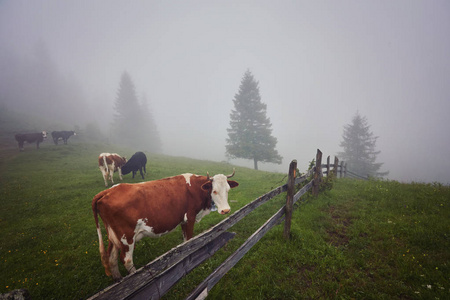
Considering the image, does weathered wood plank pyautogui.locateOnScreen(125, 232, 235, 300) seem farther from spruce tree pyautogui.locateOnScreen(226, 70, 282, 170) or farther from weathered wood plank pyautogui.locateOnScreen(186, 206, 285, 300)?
spruce tree pyautogui.locateOnScreen(226, 70, 282, 170)

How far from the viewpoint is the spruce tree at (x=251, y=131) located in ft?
70.2

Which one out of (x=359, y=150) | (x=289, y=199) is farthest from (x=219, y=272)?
(x=359, y=150)

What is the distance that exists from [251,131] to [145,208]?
19201 millimetres

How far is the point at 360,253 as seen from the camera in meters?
4.44

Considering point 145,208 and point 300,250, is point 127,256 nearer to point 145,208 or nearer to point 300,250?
point 145,208

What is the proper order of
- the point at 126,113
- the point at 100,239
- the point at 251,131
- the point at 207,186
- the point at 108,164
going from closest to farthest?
the point at 100,239 < the point at 207,186 < the point at 108,164 < the point at 251,131 < the point at 126,113

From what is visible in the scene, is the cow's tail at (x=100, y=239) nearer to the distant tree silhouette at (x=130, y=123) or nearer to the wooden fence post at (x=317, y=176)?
the wooden fence post at (x=317, y=176)

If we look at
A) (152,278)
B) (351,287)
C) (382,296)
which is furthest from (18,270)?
(382,296)

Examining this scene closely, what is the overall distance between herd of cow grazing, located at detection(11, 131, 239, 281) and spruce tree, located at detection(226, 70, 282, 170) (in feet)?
54.7

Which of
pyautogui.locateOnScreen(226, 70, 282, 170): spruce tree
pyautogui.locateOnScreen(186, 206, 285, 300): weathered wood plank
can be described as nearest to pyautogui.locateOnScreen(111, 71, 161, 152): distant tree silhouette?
pyautogui.locateOnScreen(226, 70, 282, 170): spruce tree

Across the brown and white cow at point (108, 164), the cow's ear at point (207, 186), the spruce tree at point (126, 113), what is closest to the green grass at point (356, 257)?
the cow's ear at point (207, 186)

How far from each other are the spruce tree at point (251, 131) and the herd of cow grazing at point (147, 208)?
16672 millimetres

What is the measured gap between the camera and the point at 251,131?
22.0 metres

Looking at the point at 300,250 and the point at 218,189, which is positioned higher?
the point at 218,189
